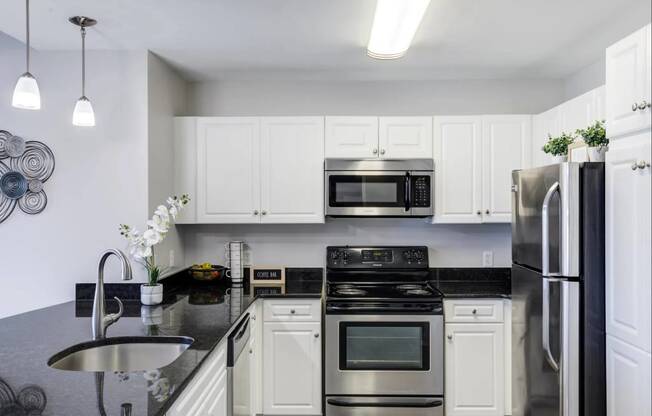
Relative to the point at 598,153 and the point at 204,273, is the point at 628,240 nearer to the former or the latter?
the point at 598,153

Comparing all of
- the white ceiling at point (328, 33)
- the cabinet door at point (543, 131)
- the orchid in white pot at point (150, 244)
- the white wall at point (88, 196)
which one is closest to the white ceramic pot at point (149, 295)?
the orchid in white pot at point (150, 244)

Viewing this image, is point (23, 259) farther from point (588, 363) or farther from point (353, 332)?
point (588, 363)

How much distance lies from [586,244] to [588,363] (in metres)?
0.52

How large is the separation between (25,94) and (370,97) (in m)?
2.34

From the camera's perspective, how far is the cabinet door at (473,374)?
3.04 metres

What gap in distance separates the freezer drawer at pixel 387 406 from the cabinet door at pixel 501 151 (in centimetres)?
129

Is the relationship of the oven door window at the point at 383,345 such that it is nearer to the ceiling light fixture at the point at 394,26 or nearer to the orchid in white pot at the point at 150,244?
the orchid in white pot at the point at 150,244

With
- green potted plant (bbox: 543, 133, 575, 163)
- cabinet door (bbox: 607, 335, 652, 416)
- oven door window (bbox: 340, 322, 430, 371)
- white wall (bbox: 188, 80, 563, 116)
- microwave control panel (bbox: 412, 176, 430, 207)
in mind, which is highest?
white wall (bbox: 188, 80, 563, 116)

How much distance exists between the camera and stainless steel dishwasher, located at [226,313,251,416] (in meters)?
2.19

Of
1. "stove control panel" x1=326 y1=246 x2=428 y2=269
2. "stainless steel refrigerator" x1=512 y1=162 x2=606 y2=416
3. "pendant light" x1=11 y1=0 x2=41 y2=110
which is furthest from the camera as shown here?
"stove control panel" x1=326 y1=246 x2=428 y2=269

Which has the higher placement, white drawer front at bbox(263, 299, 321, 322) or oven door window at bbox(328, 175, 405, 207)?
oven door window at bbox(328, 175, 405, 207)

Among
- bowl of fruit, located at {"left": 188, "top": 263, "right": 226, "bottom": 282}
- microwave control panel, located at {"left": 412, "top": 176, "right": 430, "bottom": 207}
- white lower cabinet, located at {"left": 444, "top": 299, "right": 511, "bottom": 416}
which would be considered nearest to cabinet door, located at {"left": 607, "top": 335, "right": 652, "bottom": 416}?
white lower cabinet, located at {"left": 444, "top": 299, "right": 511, "bottom": 416}

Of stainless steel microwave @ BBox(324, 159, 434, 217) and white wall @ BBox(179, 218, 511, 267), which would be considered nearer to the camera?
stainless steel microwave @ BBox(324, 159, 434, 217)

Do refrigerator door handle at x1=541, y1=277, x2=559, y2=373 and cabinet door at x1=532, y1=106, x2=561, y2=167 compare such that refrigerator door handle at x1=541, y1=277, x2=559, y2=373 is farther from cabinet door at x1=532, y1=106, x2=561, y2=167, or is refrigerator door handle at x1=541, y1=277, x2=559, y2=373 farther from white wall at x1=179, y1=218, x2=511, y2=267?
white wall at x1=179, y1=218, x2=511, y2=267
